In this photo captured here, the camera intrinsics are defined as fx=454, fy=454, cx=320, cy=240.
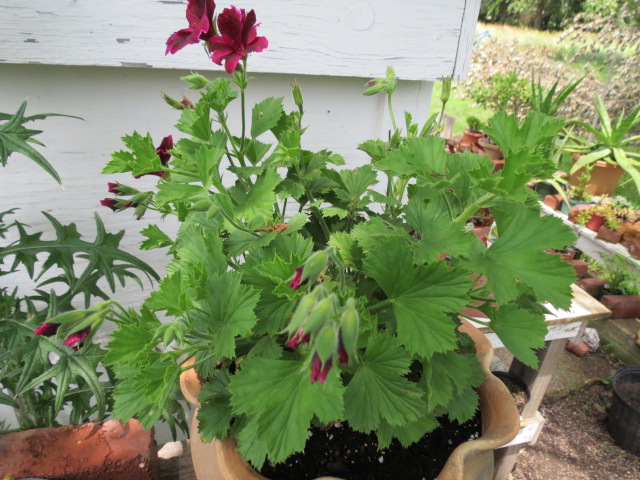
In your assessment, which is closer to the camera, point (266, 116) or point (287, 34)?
point (266, 116)

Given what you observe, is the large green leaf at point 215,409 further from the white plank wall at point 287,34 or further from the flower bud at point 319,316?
the white plank wall at point 287,34

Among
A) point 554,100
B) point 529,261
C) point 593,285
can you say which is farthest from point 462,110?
point 529,261

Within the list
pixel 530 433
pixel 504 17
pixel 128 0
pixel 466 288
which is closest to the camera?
pixel 466 288

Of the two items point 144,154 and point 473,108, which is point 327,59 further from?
point 473,108

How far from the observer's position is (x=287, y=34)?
3.02ft

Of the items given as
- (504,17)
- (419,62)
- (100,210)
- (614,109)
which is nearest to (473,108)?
(614,109)

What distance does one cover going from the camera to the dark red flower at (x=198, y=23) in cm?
50

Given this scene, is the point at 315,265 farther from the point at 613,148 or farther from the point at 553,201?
the point at 613,148

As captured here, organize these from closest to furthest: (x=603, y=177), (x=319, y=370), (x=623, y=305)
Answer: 1. (x=319, y=370)
2. (x=623, y=305)
3. (x=603, y=177)

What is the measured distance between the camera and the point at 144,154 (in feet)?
1.74

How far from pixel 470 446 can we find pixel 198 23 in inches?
22.1

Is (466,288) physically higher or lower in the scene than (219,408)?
higher

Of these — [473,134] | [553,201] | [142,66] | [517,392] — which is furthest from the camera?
[473,134]

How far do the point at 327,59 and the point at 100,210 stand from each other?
61 cm
